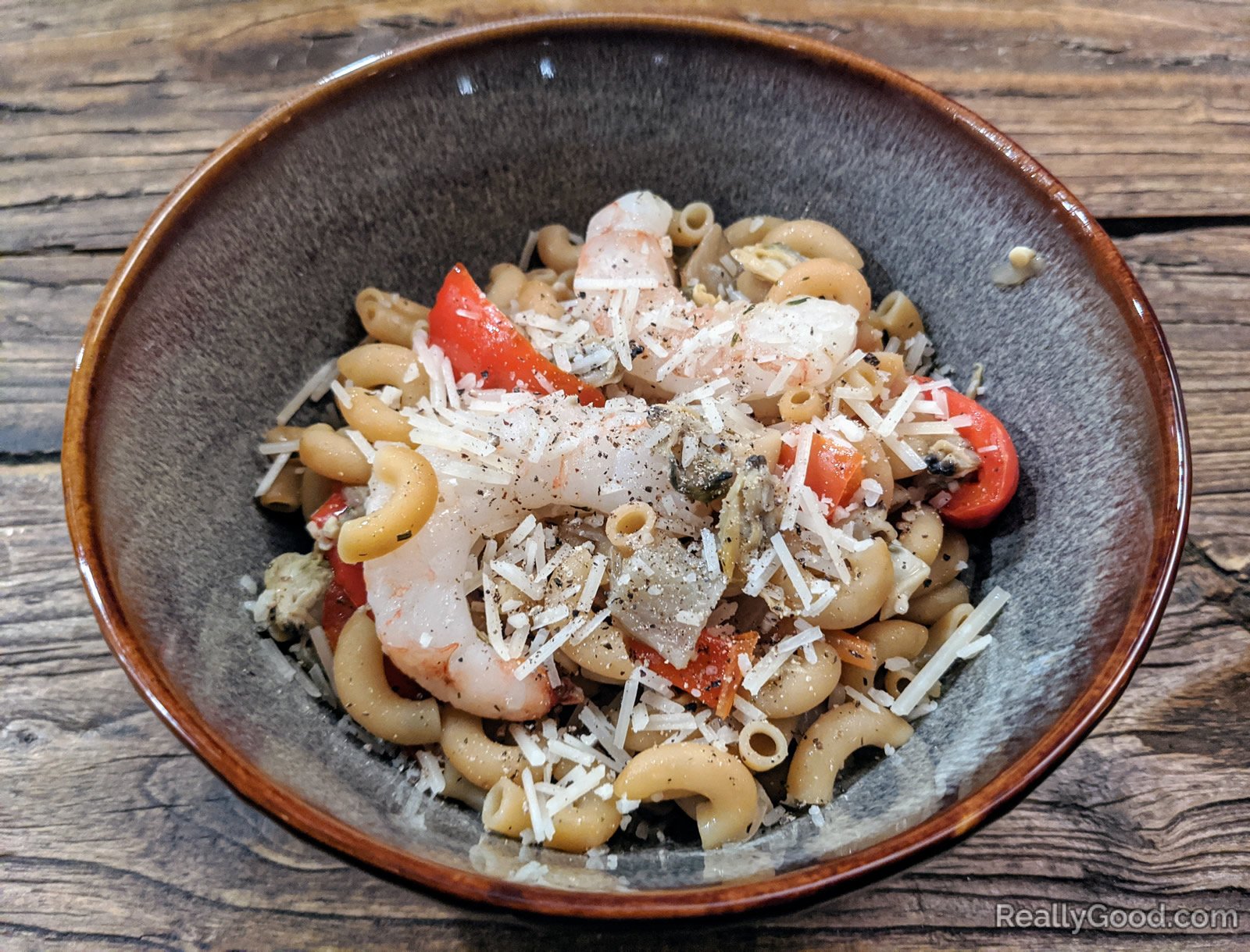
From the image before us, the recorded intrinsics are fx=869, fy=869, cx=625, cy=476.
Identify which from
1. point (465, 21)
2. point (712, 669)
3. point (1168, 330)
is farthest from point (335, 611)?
point (1168, 330)

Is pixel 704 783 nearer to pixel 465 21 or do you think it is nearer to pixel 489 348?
pixel 489 348

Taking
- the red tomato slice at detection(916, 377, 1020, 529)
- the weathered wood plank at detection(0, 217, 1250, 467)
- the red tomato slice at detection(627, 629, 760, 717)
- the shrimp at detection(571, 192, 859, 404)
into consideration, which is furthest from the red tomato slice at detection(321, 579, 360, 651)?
the red tomato slice at detection(916, 377, 1020, 529)

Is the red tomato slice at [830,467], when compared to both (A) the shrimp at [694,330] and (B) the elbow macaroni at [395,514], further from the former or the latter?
(B) the elbow macaroni at [395,514]

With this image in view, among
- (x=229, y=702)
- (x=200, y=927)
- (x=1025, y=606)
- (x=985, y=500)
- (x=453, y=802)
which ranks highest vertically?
(x=985, y=500)

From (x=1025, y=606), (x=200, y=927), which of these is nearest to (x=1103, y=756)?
(x=1025, y=606)

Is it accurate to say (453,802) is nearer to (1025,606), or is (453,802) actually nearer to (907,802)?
(907,802)
